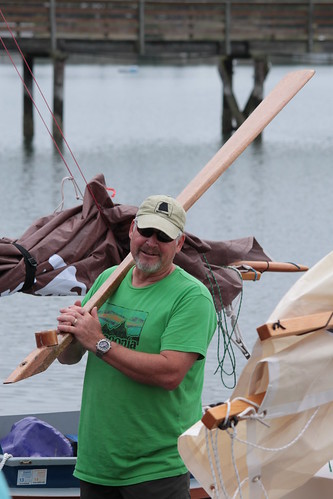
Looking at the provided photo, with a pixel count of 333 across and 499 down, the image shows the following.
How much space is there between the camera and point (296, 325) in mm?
4254

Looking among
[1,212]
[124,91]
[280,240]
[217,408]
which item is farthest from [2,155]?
[124,91]

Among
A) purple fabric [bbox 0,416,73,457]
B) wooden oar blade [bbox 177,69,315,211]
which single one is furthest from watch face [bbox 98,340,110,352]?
purple fabric [bbox 0,416,73,457]

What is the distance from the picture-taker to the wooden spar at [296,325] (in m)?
4.21

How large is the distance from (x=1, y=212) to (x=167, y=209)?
62.2ft

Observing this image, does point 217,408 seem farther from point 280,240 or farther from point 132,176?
point 132,176

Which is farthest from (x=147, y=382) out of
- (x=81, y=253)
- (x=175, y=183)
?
(x=175, y=183)

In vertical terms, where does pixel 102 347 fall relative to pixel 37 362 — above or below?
above

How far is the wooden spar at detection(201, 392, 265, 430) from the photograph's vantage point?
4.19 meters

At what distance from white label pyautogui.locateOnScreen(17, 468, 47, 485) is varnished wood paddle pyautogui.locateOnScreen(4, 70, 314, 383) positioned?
2250 millimetres

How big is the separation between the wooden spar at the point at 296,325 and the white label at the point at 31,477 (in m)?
3.79

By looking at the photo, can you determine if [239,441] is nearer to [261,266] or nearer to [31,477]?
[31,477]

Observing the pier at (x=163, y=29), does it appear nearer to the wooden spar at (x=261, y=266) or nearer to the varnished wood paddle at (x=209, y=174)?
the wooden spar at (x=261, y=266)

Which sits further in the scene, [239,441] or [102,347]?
[102,347]

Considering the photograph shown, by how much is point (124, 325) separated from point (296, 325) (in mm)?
935
